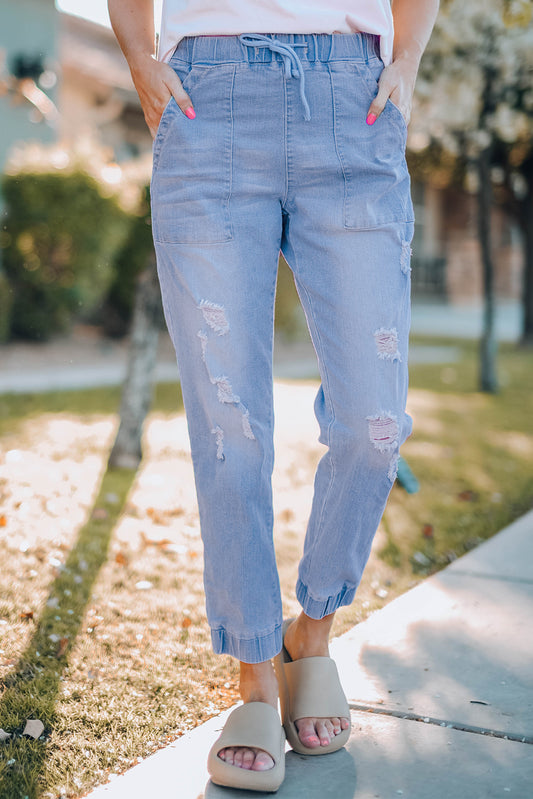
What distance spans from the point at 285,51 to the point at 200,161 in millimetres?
249

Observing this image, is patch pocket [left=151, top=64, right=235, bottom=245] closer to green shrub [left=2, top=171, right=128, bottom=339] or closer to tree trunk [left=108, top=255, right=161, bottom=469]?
Answer: tree trunk [left=108, top=255, right=161, bottom=469]

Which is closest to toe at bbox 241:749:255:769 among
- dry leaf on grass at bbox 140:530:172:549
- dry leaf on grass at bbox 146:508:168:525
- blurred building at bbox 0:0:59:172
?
dry leaf on grass at bbox 140:530:172:549

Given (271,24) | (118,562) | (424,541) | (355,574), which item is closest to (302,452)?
(424,541)

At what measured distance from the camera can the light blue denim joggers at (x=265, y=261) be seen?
1563 mm

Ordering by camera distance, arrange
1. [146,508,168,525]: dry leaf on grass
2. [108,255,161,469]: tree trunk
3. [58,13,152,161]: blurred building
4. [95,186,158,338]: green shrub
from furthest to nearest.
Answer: [58,13,152,161]: blurred building < [95,186,158,338]: green shrub < [108,255,161,469]: tree trunk < [146,508,168,525]: dry leaf on grass

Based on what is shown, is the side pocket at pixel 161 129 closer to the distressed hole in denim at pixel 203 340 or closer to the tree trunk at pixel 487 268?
the distressed hole in denim at pixel 203 340

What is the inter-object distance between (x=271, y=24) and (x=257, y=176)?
275 millimetres

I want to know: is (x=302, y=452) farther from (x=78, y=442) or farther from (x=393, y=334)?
(x=393, y=334)

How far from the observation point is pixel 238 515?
5.31 feet

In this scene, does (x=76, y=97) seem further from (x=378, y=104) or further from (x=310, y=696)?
(x=310, y=696)

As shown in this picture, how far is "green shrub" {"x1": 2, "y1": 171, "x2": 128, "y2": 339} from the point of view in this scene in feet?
25.9

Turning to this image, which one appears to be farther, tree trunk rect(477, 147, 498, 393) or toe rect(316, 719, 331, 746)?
tree trunk rect(477, 147, 498, 393)

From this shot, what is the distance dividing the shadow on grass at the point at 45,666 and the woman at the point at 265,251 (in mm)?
353

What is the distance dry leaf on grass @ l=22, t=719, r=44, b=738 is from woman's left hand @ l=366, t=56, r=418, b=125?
134cm
